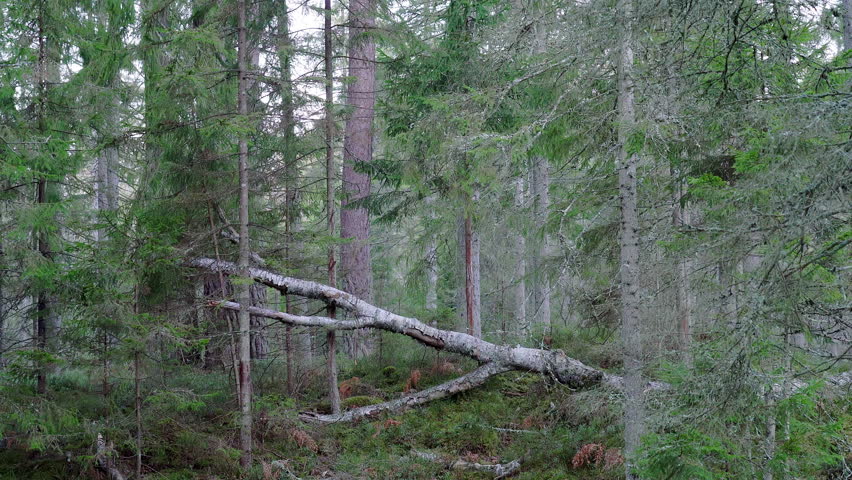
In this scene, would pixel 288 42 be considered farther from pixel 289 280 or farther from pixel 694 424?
pixel 694 424

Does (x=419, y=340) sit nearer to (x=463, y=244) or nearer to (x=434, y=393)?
(x=434, y=393)

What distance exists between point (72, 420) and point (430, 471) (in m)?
4.39

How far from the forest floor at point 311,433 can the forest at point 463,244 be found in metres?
0.05

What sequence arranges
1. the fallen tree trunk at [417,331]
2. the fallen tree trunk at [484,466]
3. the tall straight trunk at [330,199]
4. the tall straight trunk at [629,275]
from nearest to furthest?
the tall straight trunk at [629,275] → the fallen tree trunk at [484,466] → the tall straight trunk at [330,199] → the fallen tree trunk at [417,331]

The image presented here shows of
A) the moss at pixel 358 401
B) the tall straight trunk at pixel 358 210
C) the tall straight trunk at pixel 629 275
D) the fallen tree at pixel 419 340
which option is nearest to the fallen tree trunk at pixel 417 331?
the fallen tree at pixel 419 340

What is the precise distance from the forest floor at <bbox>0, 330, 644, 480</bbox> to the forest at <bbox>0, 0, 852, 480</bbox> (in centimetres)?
5

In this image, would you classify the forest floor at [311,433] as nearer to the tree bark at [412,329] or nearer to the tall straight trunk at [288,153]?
the tree bark at [412,329]

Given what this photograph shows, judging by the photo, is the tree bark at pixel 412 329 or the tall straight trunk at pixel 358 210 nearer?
the tree bark at pixel 412 329

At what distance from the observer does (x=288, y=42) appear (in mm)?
9391

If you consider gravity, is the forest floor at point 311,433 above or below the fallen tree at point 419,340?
below

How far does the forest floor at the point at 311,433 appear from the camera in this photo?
7.25 meters

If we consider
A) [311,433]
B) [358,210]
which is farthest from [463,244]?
[311,433]

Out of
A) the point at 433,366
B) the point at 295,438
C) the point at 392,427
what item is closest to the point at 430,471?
the point at 392,427

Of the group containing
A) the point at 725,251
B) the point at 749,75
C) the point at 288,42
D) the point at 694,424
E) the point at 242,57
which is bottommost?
the point at 694,424
